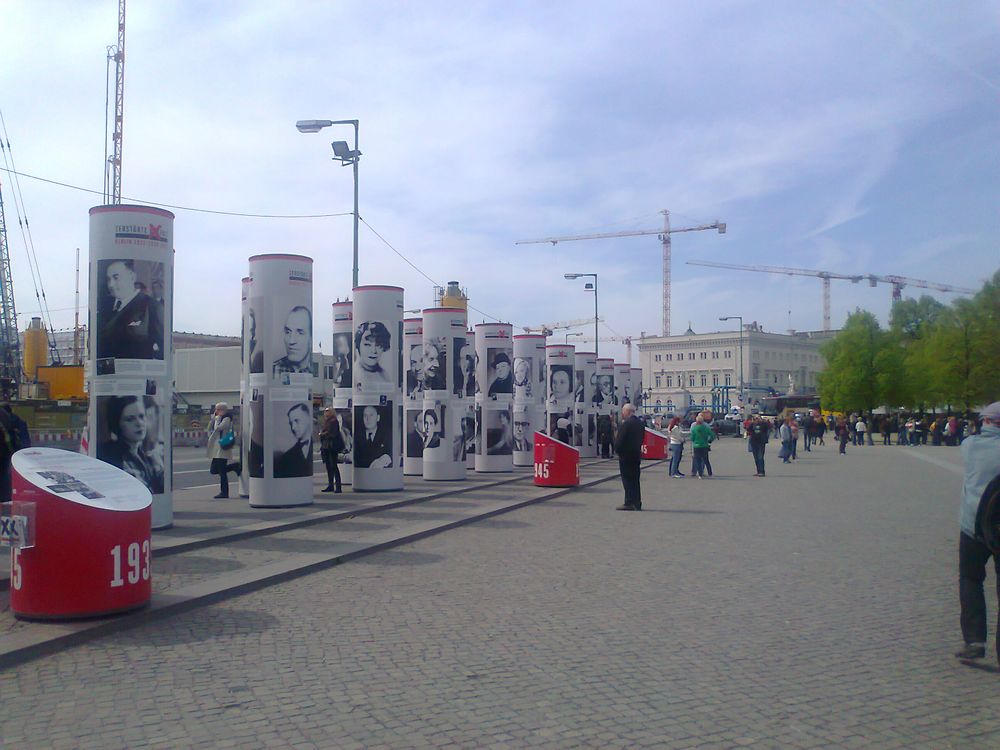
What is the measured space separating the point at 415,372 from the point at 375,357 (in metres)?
4.36

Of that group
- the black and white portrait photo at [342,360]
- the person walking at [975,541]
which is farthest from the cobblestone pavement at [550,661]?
the black and white portrait photo at [342,360]

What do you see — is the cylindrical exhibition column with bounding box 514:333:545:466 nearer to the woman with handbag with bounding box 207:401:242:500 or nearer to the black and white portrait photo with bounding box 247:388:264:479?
the woman with handbag with bounding box 207:401:242:500

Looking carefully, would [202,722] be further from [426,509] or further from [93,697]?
[426,509]

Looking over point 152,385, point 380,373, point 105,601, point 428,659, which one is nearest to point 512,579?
point 428,659

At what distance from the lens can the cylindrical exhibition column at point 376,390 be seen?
1795cm

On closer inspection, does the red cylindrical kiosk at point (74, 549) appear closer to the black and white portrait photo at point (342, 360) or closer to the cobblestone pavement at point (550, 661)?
the cobblestone pavement at point (550, 661)

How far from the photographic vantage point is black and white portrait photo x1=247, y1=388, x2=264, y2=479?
14836 millimetres

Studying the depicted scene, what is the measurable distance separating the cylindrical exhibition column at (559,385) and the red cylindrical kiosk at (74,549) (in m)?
24.2

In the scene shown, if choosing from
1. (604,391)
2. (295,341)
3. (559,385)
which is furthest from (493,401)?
(604,391)

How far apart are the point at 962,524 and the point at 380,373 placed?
13177 millimetres

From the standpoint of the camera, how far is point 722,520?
1427cm

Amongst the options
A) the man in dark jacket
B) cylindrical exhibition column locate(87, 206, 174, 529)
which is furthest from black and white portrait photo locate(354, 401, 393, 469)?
cylindrical exhibition column locate(87, 206, 174, 529)

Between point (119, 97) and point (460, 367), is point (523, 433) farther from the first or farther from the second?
point (119, 97)

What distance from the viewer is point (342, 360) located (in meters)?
19.9
